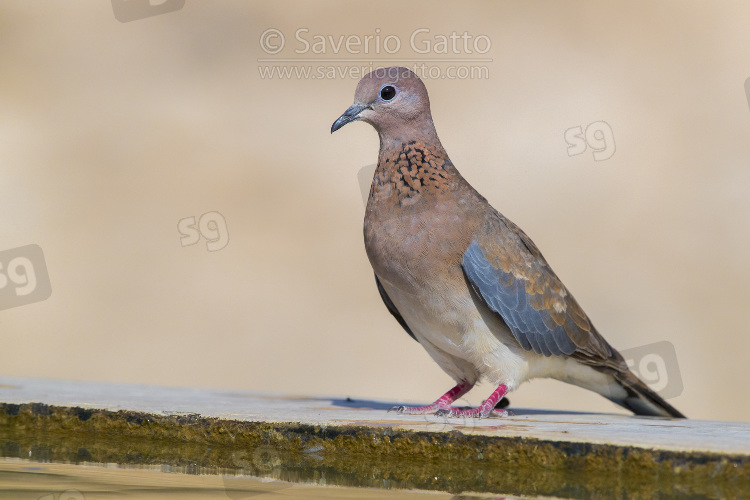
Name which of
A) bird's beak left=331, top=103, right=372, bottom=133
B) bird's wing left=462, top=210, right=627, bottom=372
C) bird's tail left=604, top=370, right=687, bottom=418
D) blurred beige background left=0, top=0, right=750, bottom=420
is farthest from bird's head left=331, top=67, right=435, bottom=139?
blurred beige background left=0, top=0, right=750, bottom=420

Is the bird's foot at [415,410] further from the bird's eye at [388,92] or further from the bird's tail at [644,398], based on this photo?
the bird's eye at [388,92]

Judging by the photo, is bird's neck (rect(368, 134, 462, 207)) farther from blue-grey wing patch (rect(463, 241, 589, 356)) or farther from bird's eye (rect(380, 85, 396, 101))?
blue-grey wing patch (rect(463, 241, 589, 356))

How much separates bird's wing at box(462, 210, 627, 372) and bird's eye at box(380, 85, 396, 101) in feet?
2.53

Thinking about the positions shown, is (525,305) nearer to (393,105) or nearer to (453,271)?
(453,271)

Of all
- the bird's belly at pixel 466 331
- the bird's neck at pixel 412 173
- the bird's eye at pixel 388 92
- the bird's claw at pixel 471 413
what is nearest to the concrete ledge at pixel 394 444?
the bird's claw at pixel 471 413

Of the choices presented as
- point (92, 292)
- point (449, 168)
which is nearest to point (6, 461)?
point (449, 168)

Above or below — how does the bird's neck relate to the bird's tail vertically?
above

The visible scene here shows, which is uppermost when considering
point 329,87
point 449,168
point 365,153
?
point 329,87

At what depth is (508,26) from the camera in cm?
1547

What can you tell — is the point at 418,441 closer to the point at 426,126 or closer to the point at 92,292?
the point at 426,126

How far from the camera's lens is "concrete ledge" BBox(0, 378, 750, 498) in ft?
12.1

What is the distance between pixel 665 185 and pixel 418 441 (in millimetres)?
10240

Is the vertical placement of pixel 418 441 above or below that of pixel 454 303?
below

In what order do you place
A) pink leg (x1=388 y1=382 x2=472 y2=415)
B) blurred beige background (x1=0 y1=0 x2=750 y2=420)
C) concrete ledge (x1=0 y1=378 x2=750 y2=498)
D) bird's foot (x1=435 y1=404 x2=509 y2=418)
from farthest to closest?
blurred beige background (x1=0 y1=0 x2=750 y2=420) < pink leg (x1=388 y1=382 x2=472 y2=415) < bird's foot (x1=435 y1=404 x2=509 y2=418) < concrete ledge (x1=0 y1=378 x2=750 y2=498)
